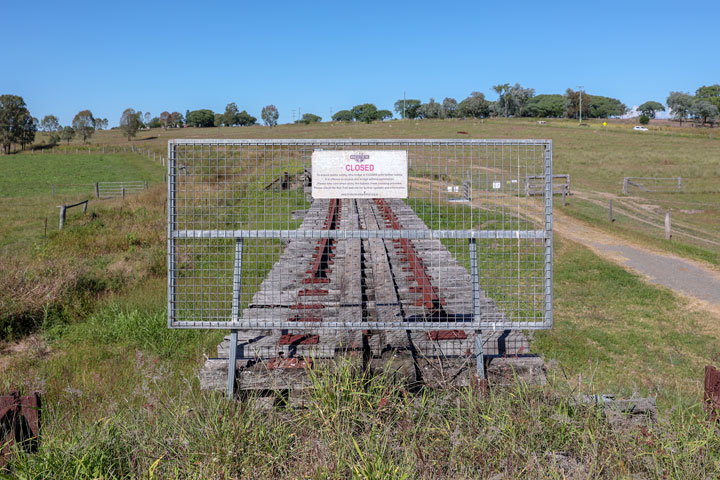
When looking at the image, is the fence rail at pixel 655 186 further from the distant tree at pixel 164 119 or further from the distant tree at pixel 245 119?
the distant tree at pixel 164 119

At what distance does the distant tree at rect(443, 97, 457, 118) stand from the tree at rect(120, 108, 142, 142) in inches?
3025

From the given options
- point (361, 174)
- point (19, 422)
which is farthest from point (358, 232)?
point (19, 422)

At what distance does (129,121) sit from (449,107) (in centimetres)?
8335

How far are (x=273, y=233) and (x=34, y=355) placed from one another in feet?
14.3

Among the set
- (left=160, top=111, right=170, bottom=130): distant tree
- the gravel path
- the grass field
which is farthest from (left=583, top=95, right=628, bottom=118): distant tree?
the grass field

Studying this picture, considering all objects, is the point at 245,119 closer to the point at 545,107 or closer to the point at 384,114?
the point at 384,114

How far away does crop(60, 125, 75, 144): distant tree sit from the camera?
385ft

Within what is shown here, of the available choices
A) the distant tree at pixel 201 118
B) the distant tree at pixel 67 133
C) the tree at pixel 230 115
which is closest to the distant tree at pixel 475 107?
the tree at pixel 230 115

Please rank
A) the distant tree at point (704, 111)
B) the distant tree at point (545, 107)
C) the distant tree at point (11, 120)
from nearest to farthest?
1. the distant tree at point (11, 120)
2. the distant tree at point (704, 111)
3. the distant tree at point (545, 107)

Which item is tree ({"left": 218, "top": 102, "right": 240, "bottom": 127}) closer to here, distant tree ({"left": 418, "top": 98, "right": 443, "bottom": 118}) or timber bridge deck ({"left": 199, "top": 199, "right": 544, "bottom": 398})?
distant tree ({"left": 418, "top": 98, "right": 443, "bottom": 118})

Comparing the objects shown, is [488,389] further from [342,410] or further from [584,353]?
[584,353]

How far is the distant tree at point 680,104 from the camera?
139875 millimetres

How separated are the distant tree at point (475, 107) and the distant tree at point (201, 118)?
3287 inches

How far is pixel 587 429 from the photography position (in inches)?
118
